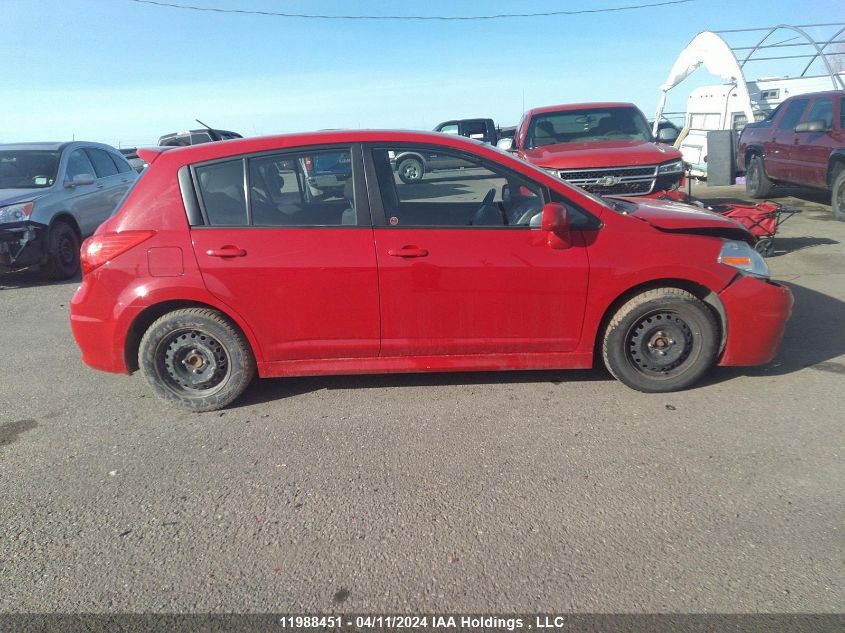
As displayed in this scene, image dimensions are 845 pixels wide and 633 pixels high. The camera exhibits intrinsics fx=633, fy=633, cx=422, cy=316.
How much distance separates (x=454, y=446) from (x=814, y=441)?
2.00 meters

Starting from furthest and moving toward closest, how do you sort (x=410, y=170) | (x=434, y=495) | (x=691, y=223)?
(x=410, y=170), (x=691, y=223), (x=434, y=495)

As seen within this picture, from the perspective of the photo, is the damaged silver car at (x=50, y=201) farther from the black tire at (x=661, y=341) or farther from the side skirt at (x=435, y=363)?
the black tire at (x=661, y=341)

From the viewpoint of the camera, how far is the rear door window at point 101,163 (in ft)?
31.9

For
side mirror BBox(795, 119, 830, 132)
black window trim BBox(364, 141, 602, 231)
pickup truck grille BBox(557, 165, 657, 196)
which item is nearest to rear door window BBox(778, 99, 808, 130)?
side mirror BBox(795, 119, 830, 132)

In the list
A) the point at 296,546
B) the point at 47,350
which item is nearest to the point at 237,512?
the point at 296,546

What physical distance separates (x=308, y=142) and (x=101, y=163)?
24.3 ft

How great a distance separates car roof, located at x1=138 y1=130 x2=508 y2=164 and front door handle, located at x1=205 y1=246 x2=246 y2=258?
61 centimetres

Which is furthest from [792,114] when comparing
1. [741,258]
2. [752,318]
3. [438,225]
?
[438,225]

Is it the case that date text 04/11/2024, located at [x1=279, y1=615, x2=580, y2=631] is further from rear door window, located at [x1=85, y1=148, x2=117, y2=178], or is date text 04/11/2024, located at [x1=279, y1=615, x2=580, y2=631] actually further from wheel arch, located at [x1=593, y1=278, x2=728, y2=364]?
rear door window, located at [x1=85, y1=148, x2=117, y2=178]

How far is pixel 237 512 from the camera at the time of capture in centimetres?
310

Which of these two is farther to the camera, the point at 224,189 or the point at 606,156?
the point at 606,156

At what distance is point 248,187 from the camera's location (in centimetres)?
404

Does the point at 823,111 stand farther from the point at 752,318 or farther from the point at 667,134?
Result: the point at 752,318

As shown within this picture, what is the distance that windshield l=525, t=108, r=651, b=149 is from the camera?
29.3ft
